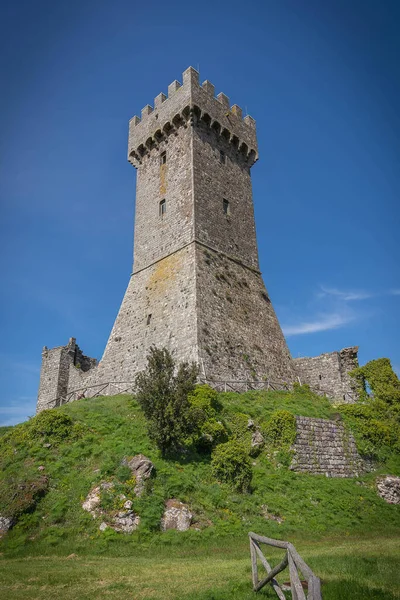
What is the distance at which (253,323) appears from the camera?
2797 centimetres

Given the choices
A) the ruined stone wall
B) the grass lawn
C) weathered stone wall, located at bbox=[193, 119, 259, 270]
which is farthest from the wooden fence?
weathered stone wall, located at bbox=[193, 119, 259, 270]

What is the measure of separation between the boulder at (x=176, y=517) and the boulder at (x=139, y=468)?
1.02 meters

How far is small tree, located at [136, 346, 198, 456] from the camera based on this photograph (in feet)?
52.2

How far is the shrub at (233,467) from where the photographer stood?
51.5ft

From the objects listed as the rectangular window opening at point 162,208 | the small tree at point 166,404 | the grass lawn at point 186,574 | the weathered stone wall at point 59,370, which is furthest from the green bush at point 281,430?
the weathered stone wall at point 59,370

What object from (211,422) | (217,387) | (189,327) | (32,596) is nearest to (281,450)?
(211,422)

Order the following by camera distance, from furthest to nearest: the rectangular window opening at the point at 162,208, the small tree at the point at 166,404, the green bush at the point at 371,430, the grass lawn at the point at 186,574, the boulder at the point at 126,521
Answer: the rectangular window opening at the point at 162,208, the green bush at the point at 371,430, the small tree at the point at 166,404, the boulder at the point at 126,521, the grass lawn at the point at 186,574

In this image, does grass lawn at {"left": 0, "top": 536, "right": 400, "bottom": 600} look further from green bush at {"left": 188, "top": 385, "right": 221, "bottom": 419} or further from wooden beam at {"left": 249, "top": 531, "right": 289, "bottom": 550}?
green bush at {"left": 188, "top": 385, "right": 221, "bottom": 419}

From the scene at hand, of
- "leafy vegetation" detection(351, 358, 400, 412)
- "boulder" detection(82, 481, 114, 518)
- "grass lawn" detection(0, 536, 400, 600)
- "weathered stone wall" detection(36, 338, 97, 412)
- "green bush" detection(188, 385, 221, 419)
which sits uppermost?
"weathered stone wall" detection(36, 338, 97, 412)

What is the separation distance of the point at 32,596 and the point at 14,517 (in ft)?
17.4

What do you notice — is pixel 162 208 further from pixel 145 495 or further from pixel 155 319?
pixel 145 495

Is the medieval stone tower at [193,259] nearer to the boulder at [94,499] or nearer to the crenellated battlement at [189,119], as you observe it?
the crenellated battlement at [189,119]

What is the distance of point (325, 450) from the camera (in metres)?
19.3

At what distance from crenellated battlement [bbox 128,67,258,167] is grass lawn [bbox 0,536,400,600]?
86.7 feet
